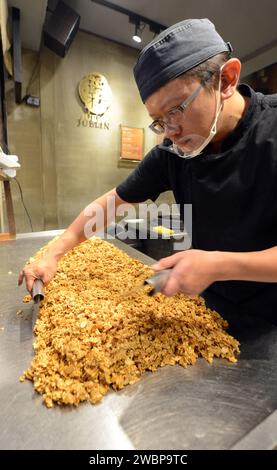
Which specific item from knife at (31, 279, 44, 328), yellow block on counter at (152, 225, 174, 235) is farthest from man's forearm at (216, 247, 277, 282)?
yellow block on counter at (152, 225, 174, 235)

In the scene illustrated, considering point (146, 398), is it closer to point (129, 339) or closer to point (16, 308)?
point (129, 339)

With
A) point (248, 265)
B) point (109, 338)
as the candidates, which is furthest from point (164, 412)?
point (248, 265)

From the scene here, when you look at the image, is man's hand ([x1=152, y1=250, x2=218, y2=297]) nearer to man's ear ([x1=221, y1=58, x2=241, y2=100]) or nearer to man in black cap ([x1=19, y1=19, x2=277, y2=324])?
man in black cap ([x1=19, y1=19, x2=277, y2=324])

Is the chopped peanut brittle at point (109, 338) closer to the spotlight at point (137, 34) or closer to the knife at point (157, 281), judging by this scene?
the knife at point (157, 281)

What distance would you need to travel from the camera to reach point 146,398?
634mm

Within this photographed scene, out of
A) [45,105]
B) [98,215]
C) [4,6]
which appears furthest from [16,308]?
[45,105]

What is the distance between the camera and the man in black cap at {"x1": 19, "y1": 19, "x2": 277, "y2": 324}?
71 cm

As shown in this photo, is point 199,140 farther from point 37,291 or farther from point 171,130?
point 37,291

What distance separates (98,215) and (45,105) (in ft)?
9.07

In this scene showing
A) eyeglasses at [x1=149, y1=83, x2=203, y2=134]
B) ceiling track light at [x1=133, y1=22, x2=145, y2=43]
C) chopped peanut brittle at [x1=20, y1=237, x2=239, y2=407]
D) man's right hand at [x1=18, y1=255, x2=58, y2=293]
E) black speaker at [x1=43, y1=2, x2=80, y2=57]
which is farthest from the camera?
ceiling track light at [x1=133, y1=22, x2=145, y2=43]

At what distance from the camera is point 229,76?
0.81 metres

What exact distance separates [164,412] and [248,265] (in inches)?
15.9

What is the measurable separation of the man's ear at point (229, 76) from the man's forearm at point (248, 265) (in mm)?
500
